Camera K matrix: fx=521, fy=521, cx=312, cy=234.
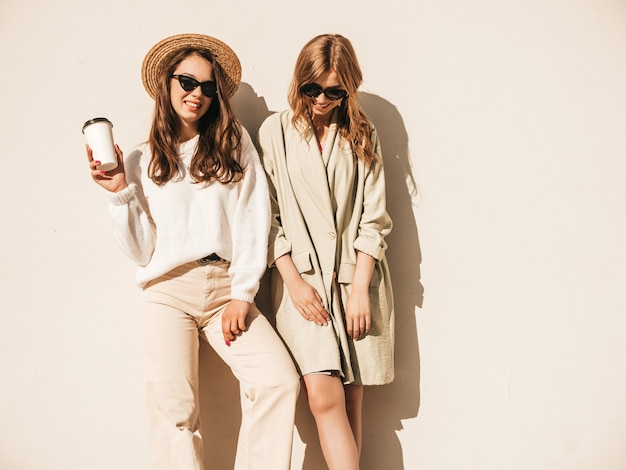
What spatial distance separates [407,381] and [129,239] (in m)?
1.48

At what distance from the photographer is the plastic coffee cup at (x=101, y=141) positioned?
6.34 feet

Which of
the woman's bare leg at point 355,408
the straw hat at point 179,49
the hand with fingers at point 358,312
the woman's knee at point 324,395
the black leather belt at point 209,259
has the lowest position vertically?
the woman's bare leg at point 355,408

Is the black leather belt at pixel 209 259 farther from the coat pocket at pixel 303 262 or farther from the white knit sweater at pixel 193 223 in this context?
the coat pocket at pixel 303 262

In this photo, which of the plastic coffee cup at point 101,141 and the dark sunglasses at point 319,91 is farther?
the dark sunglasses at point 319,91

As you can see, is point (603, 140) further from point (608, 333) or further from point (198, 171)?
point (198, 171)

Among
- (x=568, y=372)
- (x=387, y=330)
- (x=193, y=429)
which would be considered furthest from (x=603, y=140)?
(x=193, y=429)

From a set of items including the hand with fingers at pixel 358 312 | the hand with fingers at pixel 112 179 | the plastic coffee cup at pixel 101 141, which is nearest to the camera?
the plastic coffee cup at pixel 101 141

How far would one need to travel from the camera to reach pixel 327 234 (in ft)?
7.43

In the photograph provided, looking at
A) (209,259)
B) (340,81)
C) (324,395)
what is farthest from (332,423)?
(340,81)

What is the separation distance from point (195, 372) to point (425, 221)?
1282 mm

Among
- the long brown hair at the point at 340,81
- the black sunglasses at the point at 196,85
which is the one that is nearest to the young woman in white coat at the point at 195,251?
the black sunglasses at the point at 196,85

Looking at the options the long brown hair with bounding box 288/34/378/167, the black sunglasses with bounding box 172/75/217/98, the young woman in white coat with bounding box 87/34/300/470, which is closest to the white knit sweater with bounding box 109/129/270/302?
the young woman in white coat with bounding box 87/34/300/470

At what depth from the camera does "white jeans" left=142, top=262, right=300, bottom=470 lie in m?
2.07

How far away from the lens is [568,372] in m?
2.54
